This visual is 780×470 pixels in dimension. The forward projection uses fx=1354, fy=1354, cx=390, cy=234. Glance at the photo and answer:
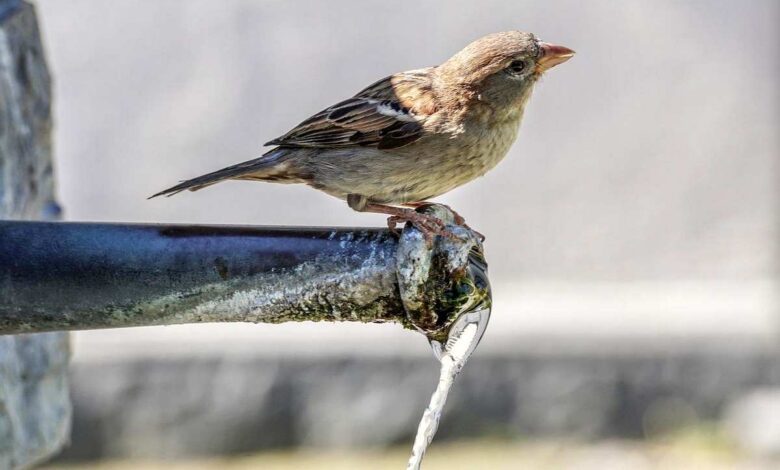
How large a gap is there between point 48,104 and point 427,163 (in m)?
0.97

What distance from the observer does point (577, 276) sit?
6965 mm

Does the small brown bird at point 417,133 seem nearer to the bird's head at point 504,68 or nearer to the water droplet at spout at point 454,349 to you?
the bird's head at point 504,68

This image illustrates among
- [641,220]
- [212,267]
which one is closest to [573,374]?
[641,220]

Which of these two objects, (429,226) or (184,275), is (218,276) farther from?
(429,226)

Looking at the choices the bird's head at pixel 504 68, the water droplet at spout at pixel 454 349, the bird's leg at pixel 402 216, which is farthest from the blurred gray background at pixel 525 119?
the water droplet at spout at pixel 454 349

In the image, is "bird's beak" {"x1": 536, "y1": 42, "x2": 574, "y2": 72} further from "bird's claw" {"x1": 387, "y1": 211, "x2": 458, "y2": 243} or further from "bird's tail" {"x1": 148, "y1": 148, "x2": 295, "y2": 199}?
"bird's claw" {"x1": 387, "y1": 211, "x2": 458, "y2": 243}

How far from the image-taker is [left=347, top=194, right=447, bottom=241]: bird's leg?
240 centimetres

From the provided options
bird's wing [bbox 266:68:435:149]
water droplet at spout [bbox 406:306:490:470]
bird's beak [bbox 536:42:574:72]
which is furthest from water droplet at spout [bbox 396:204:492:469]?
bird's beak [bbox 536:42:574:72]

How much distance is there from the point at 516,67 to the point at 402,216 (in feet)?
2.66

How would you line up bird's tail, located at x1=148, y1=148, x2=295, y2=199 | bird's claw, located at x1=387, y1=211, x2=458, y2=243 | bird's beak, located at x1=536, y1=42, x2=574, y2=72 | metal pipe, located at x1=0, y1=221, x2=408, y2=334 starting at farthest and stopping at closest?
bird's beak, located at x1=536, y1=42, x2=574, y2=72 → bird's tail, located at x1=148, y1=148, x2=295, y2=199 → bird's claw, located at x1=387, y1=211, x2=458, y2=243 → metal pipe, located at x1=0, y1=221, x2=408, y2=334

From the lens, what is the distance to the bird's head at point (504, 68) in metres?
3.67

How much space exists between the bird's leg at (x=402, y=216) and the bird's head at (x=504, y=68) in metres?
0.41

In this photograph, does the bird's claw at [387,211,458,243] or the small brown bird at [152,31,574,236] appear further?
the small brown bird at [152,31,574,236]

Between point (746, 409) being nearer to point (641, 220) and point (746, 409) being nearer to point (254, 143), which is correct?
point (641, 220)
